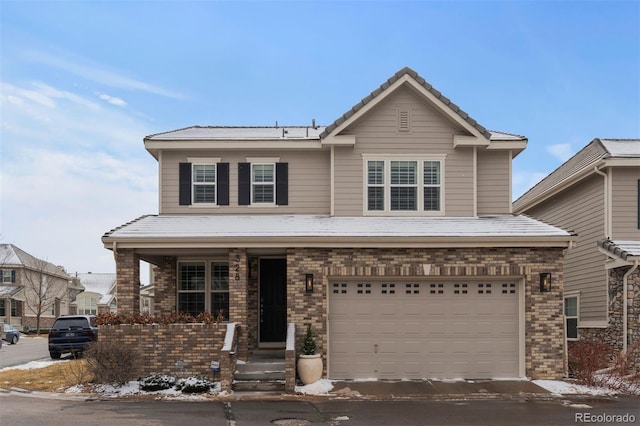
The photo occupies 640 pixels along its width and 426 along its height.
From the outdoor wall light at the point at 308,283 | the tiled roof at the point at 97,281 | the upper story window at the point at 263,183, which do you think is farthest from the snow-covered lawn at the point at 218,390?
the tiled roof at the point at 97,281

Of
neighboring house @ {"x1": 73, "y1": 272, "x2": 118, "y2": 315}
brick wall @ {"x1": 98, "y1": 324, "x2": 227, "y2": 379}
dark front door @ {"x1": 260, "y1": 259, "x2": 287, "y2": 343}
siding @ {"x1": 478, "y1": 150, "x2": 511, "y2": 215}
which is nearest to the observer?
brick wall @ {"x1": 98, "y1": 324, "x2": 227, "y2": 379}

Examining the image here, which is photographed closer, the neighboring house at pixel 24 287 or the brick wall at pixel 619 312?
the brick wall at pixel 619 312

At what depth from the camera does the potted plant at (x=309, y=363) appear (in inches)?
555

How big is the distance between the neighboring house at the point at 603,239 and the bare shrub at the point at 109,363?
12764 mm

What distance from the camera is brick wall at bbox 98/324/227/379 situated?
14.3 metres

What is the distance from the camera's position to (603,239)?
17.9m

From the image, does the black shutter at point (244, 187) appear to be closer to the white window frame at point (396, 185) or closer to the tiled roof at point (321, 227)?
the tiled roof at point (321, 227)

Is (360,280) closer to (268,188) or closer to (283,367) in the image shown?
(283,367)

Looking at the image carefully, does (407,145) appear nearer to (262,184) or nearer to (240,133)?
(262,184)

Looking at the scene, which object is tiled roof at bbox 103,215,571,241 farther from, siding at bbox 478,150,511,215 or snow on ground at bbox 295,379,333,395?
snow on ground at bbox 295,379,333,395

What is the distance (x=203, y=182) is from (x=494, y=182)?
8.34m

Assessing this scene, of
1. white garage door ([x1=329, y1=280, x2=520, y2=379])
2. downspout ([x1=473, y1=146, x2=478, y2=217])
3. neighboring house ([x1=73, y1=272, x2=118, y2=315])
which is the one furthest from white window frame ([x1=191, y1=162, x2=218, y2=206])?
neighboring house ([x1=73, y1=272, x2=118, y2=315])

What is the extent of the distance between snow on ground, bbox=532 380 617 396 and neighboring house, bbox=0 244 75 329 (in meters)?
42.3

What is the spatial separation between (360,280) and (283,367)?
2.84 meters
